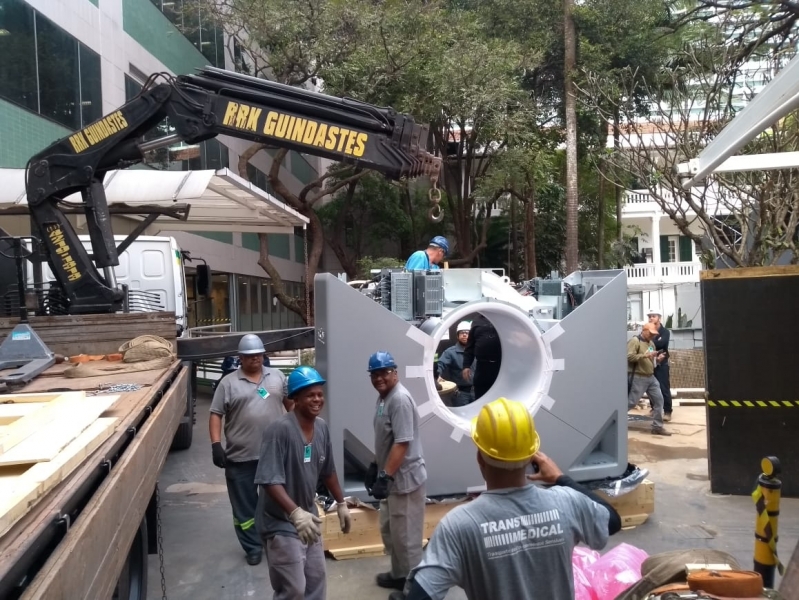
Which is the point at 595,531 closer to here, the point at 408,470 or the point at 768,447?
the point at 408,470

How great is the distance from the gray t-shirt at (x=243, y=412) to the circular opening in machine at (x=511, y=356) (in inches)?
52.5

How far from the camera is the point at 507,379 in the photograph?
6648 mm

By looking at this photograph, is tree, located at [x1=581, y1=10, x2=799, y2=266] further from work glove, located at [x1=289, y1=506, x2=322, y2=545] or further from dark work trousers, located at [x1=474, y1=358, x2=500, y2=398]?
work glove, located at [x1=289, y1=506, x2=322, y2=545]

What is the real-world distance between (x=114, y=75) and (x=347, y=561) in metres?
14.0

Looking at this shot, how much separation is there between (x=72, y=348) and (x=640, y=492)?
193 inches

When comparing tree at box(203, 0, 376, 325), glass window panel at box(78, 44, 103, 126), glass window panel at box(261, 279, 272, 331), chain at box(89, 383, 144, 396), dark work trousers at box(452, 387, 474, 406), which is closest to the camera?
chain at box(89, 383, 144, 396)

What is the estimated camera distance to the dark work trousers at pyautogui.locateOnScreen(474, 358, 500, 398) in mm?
7301

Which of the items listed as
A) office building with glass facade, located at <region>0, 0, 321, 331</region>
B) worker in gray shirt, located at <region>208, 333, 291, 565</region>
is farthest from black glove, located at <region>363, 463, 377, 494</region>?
office building with glass facade, located at <region>0, 0, 321, 331</region>

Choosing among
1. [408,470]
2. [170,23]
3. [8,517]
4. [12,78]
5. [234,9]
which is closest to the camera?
[8,517]

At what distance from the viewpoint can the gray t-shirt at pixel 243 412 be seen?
532cm

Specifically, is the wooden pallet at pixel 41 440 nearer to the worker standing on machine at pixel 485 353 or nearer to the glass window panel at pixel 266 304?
the worker standing on machine at pixel 485 353

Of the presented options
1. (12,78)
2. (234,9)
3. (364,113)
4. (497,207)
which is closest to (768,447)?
(364,113)

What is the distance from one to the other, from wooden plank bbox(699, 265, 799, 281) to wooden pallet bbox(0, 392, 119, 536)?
5640mm

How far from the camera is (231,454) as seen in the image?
5.39 m
